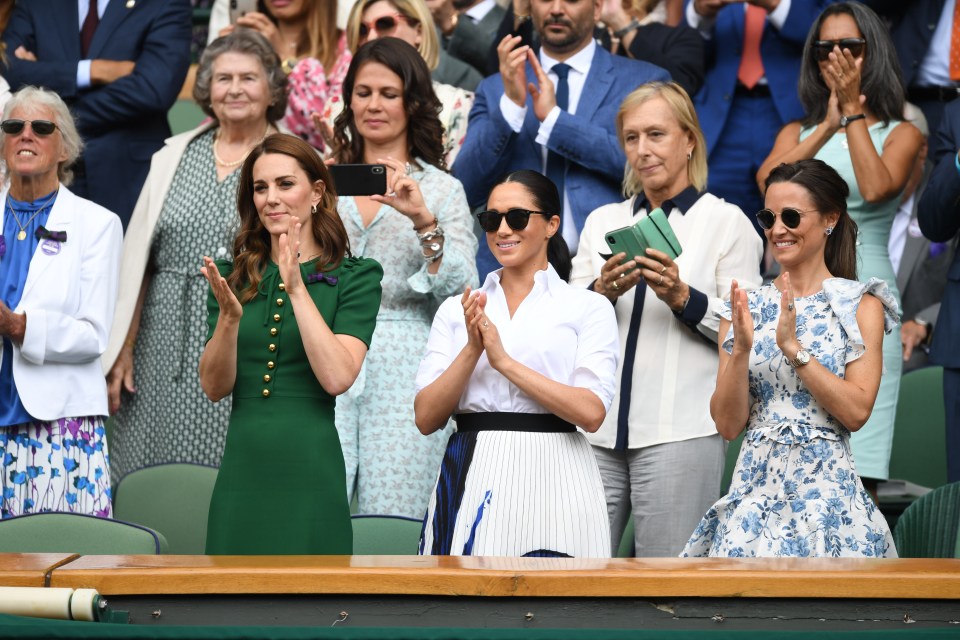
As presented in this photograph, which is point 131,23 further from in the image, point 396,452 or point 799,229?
point 799,229

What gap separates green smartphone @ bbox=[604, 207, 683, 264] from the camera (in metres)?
4.46

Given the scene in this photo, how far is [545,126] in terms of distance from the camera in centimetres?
→ 534

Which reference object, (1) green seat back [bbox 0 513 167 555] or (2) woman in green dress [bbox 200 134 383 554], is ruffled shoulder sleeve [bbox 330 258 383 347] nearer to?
(2) woman in green dress [bbox 200 134 383 554]

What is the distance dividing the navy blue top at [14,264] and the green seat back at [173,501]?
0.42m

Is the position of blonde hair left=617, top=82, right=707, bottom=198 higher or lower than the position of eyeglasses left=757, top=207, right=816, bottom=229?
higher

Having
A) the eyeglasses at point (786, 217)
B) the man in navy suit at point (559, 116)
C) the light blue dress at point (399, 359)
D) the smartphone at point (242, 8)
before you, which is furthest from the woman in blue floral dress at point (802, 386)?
the smartphone at point (242, 8)

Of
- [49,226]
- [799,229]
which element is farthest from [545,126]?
[49,226]

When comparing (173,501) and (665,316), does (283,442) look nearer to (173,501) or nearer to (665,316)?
(173,501)

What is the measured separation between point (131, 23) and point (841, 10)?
3.15 meters

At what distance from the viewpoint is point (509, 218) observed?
4051mm

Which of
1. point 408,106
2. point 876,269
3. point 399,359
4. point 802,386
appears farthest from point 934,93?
point 399,359

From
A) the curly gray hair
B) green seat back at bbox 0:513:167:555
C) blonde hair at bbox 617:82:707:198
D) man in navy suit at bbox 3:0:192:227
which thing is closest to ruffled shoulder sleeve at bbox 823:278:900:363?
blonde hair at bbox 617:82:707:198

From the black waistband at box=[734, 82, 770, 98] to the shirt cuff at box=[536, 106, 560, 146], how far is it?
1276 millimetres

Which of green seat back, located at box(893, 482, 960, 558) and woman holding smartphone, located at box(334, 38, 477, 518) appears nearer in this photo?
green seat back, located at box(893, 482, 960, 558)
